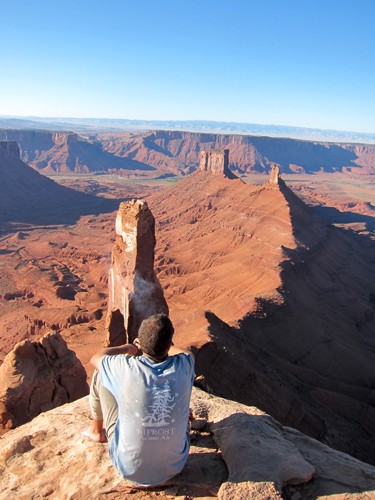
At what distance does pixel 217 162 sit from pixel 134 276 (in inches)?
2636

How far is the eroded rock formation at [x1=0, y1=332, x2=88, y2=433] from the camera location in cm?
1110

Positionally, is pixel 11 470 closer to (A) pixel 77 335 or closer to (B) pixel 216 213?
(A) pixel 77 335

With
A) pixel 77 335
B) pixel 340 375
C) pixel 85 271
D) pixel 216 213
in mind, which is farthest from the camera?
pixel 216 213

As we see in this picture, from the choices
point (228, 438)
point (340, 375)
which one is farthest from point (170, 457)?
point (340, 375)

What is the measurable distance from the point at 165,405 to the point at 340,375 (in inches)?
891

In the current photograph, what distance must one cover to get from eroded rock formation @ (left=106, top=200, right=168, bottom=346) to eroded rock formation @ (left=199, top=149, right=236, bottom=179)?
62.9 m

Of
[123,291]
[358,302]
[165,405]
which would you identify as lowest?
[358,302]

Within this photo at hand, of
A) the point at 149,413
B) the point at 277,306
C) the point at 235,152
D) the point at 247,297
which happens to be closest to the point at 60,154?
the point at 235,152

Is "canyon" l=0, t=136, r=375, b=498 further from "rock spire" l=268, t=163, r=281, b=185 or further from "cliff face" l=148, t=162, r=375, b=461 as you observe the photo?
"rock spire" l=268, t=163, r=281, b=185

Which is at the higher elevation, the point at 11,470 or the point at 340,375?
the point at 11,470

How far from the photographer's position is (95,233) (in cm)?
6656

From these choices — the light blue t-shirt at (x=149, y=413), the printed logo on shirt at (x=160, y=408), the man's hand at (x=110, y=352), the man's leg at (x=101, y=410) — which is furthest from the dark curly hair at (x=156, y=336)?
the man's leg at (x=101, y=410)

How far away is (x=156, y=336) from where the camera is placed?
15.8 ft

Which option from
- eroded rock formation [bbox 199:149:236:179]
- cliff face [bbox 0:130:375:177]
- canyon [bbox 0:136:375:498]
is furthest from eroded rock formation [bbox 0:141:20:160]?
eroded rock formation [bbox 199:149:236:179]
